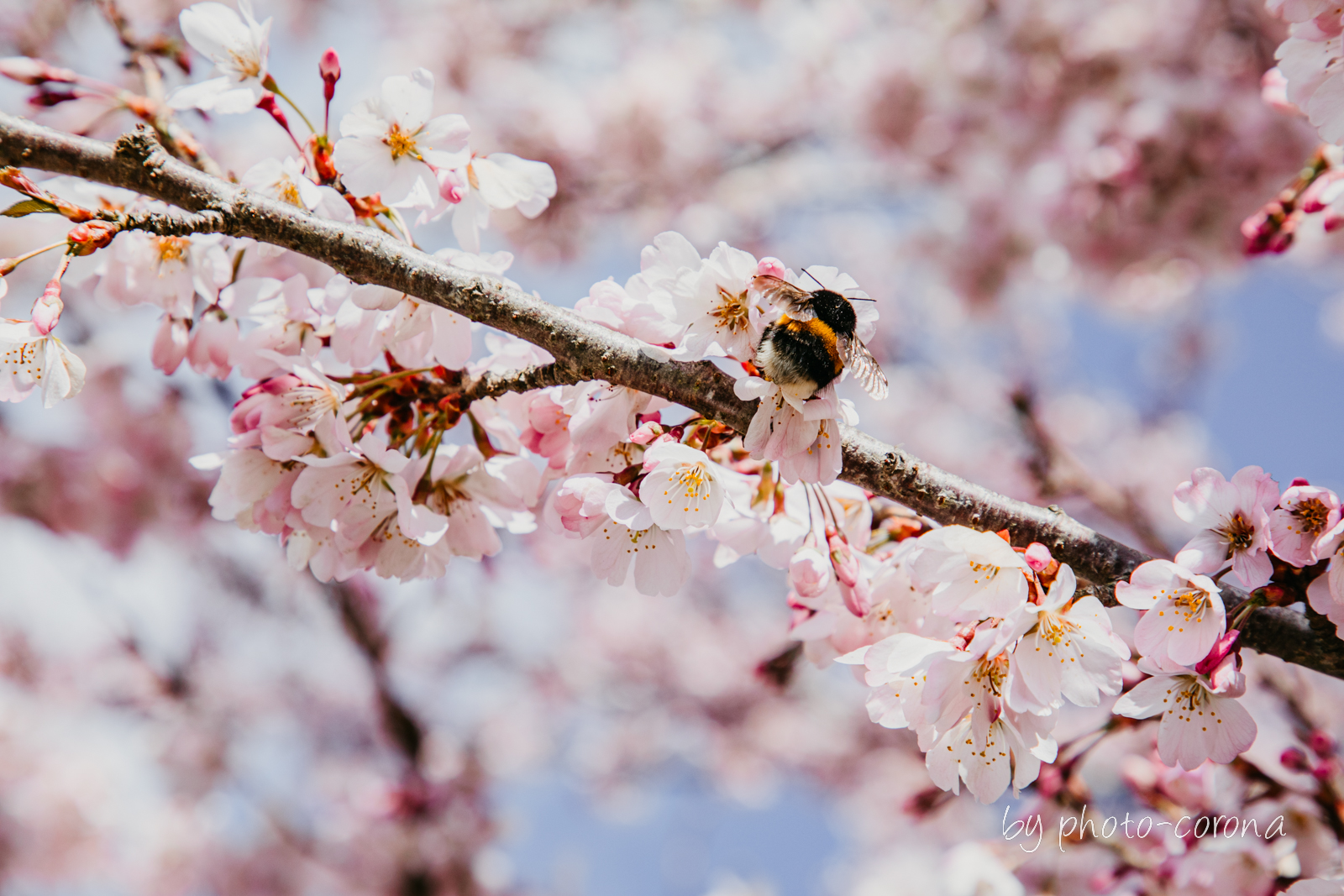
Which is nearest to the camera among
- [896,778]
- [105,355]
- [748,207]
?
[105,355]

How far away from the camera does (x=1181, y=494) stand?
109 cm

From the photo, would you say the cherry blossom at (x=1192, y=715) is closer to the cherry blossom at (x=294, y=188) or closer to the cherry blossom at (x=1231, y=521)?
the cherry blossom at (x=1231, y=521)

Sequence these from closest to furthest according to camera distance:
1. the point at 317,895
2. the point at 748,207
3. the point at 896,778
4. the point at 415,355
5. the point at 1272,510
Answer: the point at 1272,510 → the point at 415,355 → the point at 317,895 → the point at 748,207 → the point at 896,778

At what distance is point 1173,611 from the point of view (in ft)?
3.23

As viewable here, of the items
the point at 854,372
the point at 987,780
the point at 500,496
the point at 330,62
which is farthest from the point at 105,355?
the point at 987,780

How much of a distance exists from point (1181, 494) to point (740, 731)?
7.68 metres

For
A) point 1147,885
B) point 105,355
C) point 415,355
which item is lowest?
point 1147,885

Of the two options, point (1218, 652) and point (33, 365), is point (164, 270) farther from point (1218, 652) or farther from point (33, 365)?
point (1218, 652)

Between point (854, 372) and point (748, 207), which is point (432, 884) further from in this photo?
point (748, 207)

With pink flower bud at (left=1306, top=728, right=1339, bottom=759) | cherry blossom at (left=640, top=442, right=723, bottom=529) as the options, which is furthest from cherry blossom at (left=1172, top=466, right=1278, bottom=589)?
pink flower bud at (left=1306, top=728, right=1339, bottom=759)

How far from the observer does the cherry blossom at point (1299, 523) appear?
98 centimetres

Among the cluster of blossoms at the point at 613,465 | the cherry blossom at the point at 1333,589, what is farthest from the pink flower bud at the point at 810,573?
the cherry blossom at the point at 1333,589

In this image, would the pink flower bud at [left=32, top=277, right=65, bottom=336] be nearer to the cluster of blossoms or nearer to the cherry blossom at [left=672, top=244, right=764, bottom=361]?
the cluster of blossoms

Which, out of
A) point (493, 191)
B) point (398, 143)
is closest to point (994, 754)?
point (493, 191)
